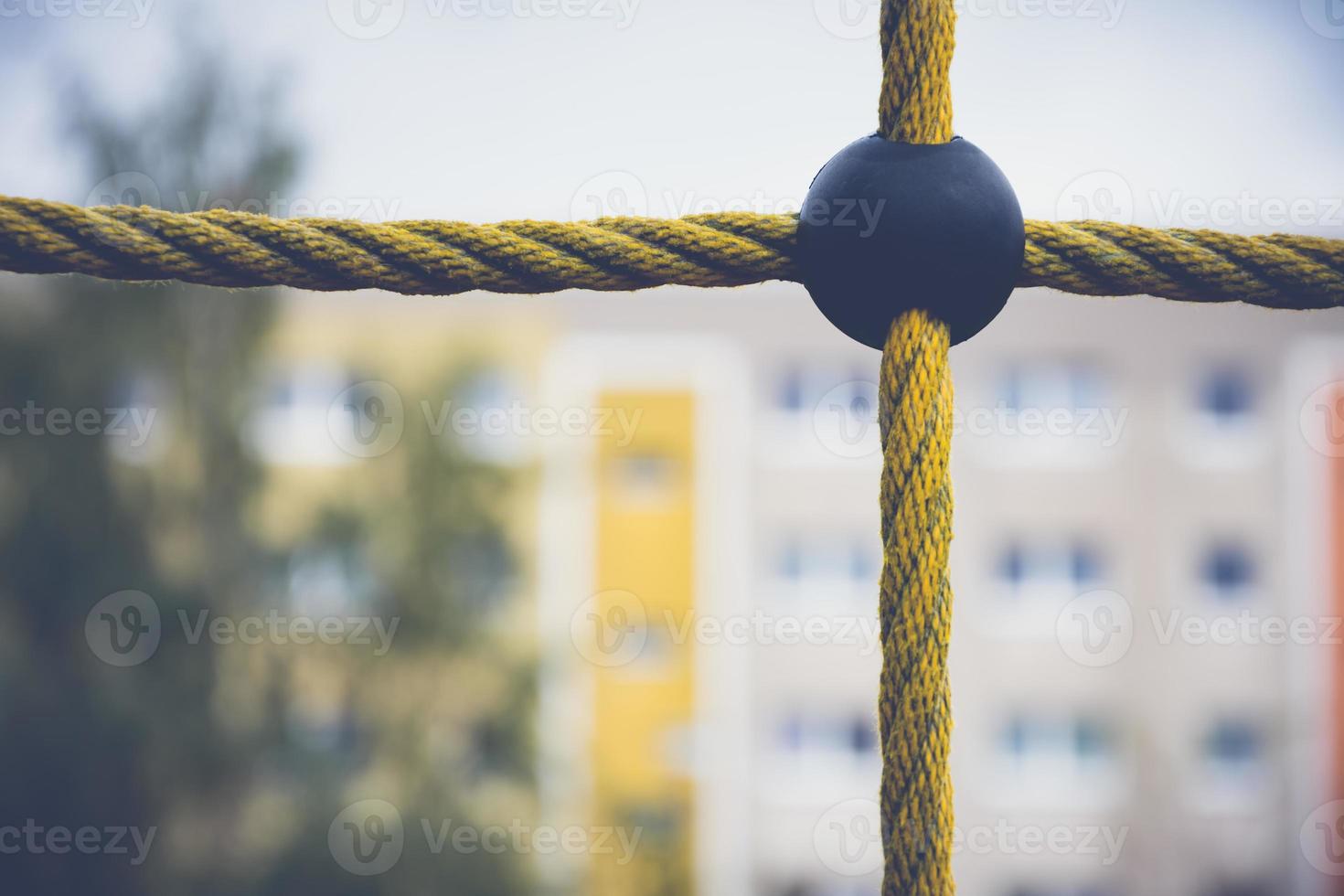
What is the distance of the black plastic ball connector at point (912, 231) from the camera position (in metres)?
0.58

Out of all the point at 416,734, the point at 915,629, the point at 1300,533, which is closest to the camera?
the point at 915,629

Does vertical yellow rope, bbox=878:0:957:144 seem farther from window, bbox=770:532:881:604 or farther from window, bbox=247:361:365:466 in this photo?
window, bbox=770:532:881:604

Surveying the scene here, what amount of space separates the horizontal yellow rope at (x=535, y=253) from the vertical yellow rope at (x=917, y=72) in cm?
10

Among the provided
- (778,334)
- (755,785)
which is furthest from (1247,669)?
(778,334)

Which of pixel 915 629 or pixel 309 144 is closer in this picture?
pixel 915 629

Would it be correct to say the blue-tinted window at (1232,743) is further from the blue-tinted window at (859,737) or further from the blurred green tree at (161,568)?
the blurred green tree at (161,568)

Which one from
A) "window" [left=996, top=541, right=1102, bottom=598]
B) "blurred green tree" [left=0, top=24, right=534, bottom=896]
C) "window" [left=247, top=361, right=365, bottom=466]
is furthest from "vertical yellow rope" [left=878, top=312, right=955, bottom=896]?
"window" [left=996, top=541, right=1102, bottom=598]

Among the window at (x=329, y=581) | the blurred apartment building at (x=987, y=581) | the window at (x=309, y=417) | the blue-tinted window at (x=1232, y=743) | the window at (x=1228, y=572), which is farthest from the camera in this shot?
the blue-tinted window at (x=1232, y=743)

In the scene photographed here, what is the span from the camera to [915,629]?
1.99 feet

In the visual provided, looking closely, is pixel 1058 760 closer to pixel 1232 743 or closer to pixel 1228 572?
pixel 1232 743

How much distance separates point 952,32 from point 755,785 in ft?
39.0

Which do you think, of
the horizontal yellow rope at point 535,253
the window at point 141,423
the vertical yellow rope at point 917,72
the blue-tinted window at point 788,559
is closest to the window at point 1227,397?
the blue-tinted window at point 788,559

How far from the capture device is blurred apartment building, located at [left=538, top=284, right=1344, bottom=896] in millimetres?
11156

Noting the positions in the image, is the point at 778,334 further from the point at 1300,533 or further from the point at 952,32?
the point at 952,32
